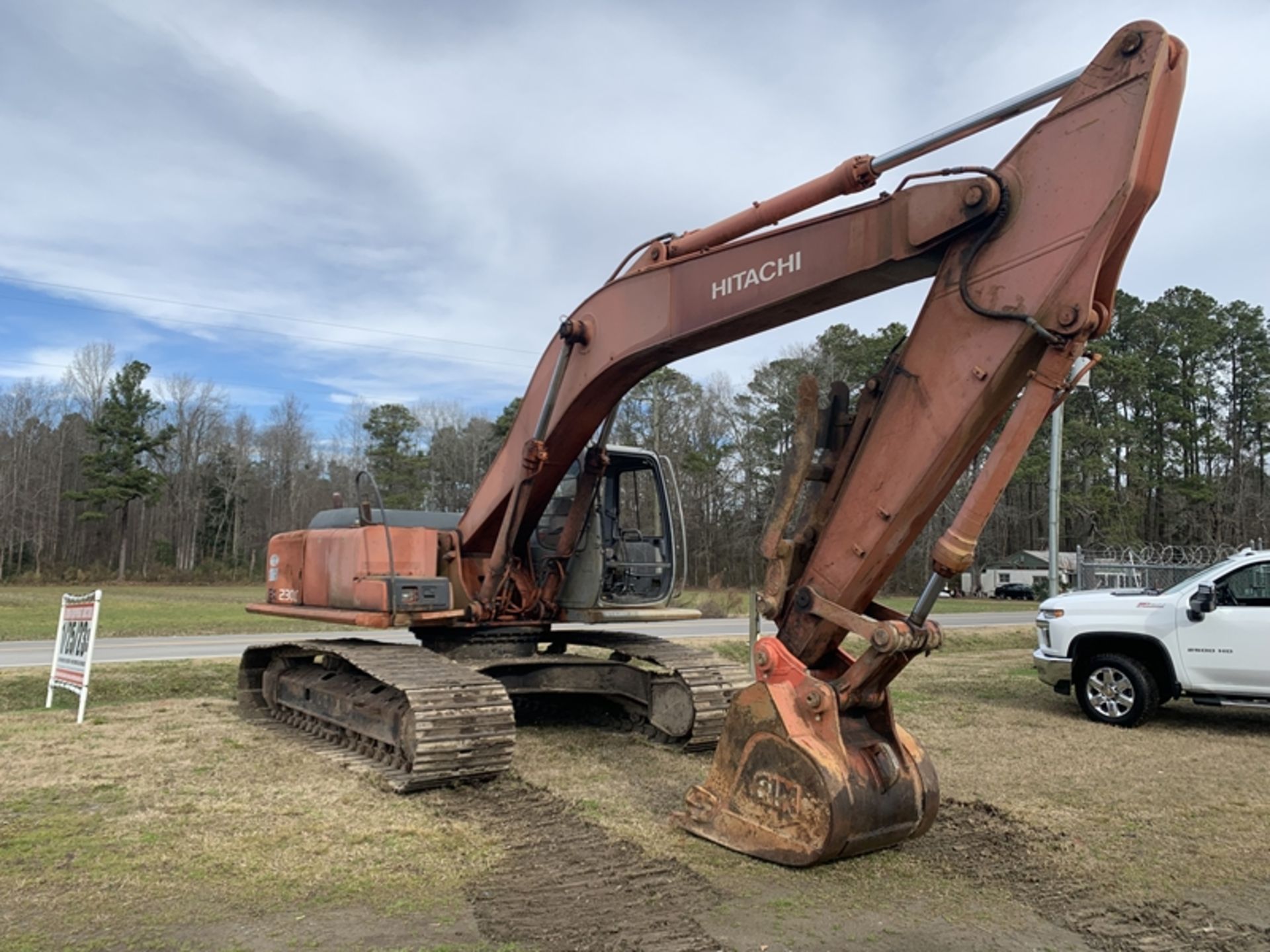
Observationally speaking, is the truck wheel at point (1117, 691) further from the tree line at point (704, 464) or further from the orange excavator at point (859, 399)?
the tree line at point (704, 464)

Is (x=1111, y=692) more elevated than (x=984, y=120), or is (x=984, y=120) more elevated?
(x=984, y=120)

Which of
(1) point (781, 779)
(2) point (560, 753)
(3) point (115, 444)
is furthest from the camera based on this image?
(3) point (115, 444)

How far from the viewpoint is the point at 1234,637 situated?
9.29m

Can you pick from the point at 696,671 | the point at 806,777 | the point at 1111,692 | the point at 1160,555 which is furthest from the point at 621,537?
the point at 1160,555

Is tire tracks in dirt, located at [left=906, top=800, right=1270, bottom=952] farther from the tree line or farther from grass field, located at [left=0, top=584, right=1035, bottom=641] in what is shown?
the tree line

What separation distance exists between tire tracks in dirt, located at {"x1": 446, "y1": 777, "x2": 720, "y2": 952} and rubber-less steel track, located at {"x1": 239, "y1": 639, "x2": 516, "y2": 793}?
0.49 meters

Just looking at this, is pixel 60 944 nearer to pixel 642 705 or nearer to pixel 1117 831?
pixel 642 705

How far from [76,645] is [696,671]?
6.24 meters

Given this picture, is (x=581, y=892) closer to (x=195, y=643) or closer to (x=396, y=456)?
(x=195, y=643)

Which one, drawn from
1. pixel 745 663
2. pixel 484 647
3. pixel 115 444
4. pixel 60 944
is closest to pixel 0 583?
pixel 115 444

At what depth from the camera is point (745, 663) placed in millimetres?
16375

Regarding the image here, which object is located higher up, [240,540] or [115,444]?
[115,444]

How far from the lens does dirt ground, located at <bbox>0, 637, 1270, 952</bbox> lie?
4.25m

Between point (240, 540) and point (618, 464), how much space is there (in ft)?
205
